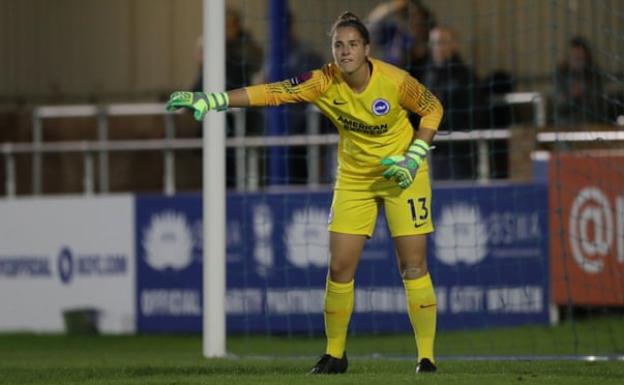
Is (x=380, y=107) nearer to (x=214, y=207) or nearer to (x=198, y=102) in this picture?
(x=198, y=102)

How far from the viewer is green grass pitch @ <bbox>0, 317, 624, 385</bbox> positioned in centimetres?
1004

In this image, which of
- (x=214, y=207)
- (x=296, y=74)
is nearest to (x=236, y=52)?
(x=296, y=74)

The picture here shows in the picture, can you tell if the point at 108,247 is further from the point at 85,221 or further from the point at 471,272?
the point at 471,272

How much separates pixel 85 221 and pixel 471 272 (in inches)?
164

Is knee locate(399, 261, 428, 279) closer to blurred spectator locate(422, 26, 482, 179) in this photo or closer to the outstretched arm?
the outstretched arm

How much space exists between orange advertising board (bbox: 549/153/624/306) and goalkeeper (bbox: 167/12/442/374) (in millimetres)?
4771

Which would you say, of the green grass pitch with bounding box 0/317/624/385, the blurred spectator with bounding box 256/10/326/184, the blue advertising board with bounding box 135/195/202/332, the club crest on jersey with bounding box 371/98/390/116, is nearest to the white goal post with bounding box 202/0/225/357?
the green grass pitch with bounding box 0/317/624/385

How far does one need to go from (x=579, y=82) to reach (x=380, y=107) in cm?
610

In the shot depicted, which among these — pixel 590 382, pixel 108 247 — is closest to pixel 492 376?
pixel 590 382

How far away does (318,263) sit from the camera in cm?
1586

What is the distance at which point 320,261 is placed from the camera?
52.0ft

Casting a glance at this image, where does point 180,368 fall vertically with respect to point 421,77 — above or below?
below

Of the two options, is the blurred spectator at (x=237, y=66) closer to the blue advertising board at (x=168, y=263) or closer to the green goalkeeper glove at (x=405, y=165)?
the blue advertising board at (x=168, y=263)

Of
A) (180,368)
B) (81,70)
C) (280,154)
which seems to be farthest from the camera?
(81,70)
